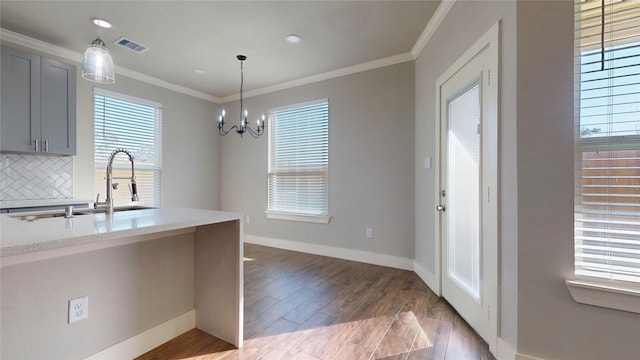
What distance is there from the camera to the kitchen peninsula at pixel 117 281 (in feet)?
3.88

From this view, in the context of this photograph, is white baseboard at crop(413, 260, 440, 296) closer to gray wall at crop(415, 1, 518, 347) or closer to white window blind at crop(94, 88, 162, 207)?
gray wall at crop(415, 1, 518, 347)

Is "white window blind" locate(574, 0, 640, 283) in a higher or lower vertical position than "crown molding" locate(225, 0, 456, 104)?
lower

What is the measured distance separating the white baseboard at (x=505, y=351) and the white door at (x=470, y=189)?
0.17 feet

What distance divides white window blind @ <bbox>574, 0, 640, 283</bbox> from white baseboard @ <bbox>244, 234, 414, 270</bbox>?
2.09 m

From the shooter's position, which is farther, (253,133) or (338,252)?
(253,133)

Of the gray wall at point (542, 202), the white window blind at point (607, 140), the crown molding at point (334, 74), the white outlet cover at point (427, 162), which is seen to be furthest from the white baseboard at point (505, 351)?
the crown molding at point (334, 74)

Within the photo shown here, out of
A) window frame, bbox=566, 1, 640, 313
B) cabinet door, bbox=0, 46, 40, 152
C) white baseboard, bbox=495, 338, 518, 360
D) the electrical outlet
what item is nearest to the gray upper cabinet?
cabinet door, bbox=0, 46, 40, 152

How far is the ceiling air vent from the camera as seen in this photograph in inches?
118

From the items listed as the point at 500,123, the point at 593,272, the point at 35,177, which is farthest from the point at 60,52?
the point at 593,272

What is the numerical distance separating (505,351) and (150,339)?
2.24 meters

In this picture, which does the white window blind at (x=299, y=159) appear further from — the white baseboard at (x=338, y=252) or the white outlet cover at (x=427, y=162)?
the white outlet cover at (x=427, y=162)

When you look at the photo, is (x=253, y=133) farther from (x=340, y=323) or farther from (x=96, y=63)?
(x=340, y=323)

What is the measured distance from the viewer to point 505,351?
1.58 m

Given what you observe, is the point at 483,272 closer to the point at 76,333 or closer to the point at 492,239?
the point at 492,239
